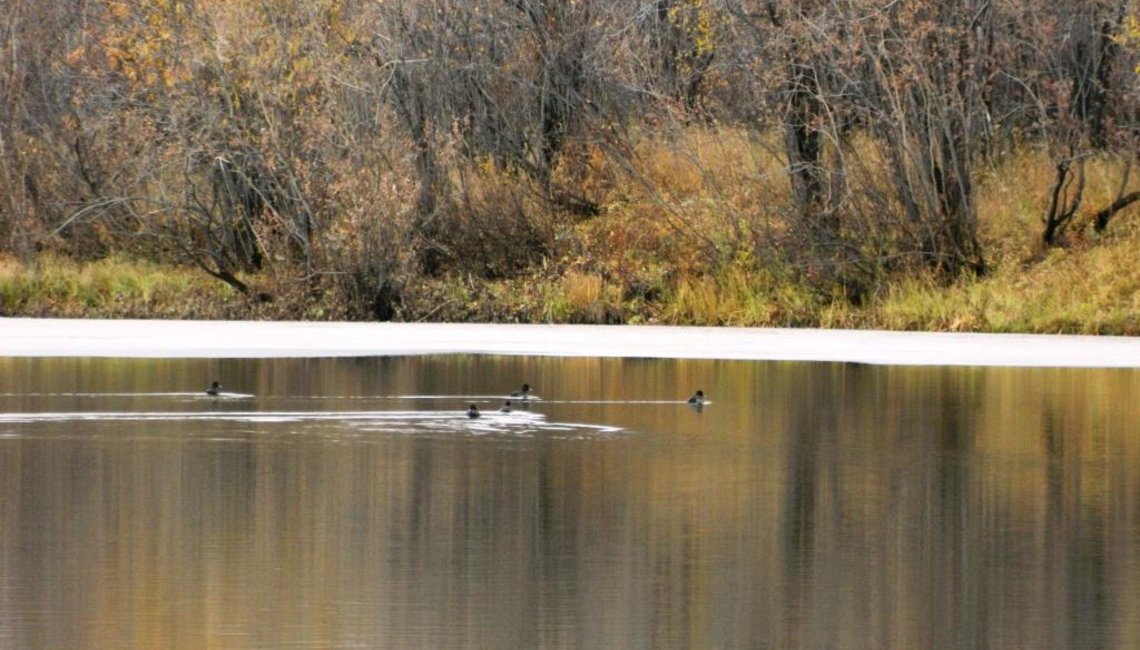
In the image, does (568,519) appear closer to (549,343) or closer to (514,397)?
(514,397)

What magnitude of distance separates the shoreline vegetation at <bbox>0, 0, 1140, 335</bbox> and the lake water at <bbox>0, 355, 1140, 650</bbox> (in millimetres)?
12134

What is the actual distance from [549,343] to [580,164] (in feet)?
32.1

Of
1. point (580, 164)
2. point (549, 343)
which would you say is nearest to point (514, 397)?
point (549, 343)

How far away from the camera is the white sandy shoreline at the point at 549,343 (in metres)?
24.9

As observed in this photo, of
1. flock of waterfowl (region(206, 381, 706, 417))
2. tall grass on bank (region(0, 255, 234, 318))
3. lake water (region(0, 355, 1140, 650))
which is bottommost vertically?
lake water (region(0, 355, 1140, 650))

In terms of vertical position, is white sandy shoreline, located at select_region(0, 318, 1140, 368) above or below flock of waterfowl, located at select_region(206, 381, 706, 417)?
above

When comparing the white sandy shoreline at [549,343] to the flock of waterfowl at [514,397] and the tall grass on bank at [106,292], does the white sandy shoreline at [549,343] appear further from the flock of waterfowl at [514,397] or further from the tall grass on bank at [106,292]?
the flock of waterfowl at [514,397]

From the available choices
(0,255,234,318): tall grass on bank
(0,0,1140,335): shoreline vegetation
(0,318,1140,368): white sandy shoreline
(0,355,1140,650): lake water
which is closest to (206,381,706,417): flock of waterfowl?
(0,355,1140,650): lake water

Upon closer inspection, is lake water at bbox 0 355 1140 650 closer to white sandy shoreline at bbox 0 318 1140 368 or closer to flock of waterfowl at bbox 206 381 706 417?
flock of waterfowl at bbox 206 381 706 417

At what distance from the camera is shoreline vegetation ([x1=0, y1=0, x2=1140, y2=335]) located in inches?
1256

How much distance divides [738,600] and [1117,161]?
26258 millimetres

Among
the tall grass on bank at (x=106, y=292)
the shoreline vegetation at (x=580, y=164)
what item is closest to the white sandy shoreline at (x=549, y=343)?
the shoreline vegetation at (x=580, y=164)

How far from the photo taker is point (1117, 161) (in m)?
33.8

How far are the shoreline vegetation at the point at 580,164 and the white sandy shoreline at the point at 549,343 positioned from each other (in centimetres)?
165
